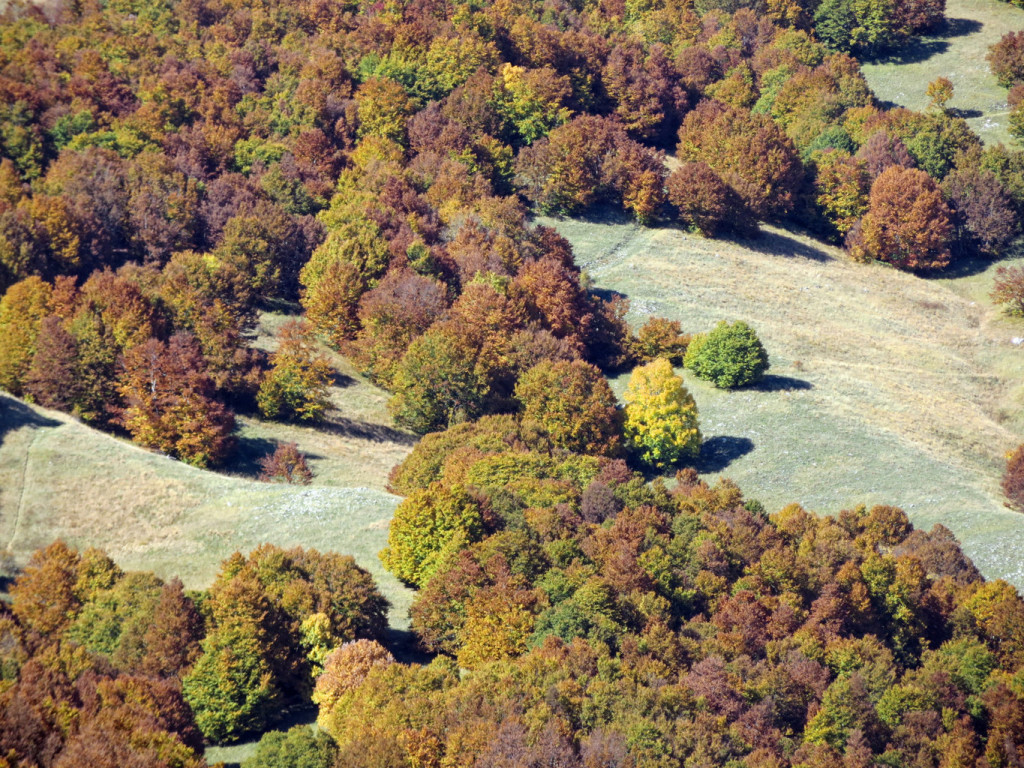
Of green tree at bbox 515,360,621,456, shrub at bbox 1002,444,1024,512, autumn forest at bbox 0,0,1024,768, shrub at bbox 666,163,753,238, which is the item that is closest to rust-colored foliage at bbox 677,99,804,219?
autumn forest at bbox 0,0,1024,768

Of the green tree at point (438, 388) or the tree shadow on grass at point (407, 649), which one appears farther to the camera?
the green tree at point (438, 388)

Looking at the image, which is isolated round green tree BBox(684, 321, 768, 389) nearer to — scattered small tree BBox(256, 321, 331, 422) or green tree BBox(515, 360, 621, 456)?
green tree BBox(515, 360, 621, 456)

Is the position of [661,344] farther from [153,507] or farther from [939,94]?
[939,94]

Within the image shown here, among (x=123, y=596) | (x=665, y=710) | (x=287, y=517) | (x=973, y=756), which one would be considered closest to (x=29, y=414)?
(x=287, y=517)

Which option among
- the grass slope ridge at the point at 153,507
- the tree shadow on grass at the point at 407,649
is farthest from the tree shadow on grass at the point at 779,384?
the tree shadow on grass at the point at 407,649

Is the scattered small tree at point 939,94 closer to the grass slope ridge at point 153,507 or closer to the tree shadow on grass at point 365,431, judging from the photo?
the tree shadow on grass at point 365,431
